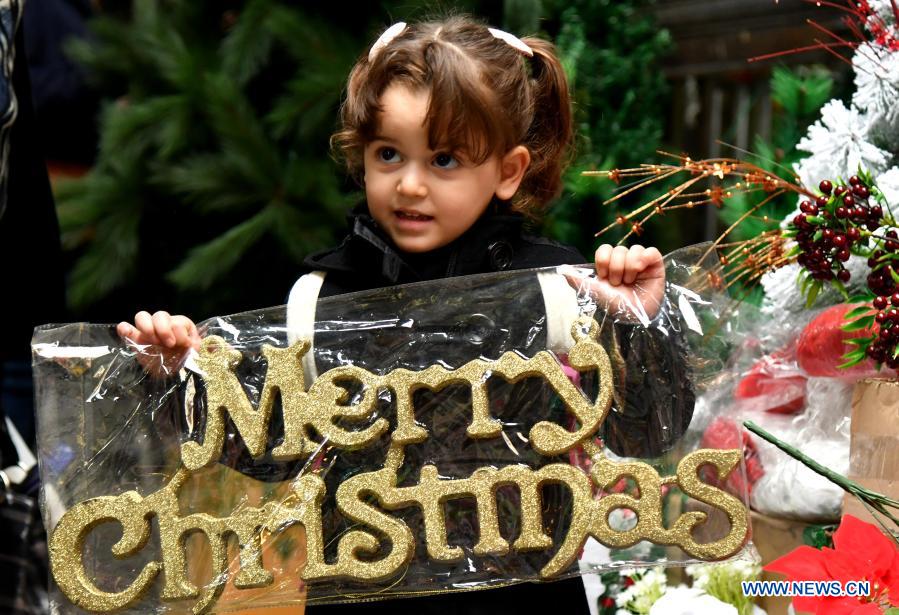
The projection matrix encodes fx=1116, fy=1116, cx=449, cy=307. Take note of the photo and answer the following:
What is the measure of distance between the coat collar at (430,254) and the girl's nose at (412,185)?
0.09 metres

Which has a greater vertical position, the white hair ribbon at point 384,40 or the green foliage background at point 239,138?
the white hair ribbon at point 384,40

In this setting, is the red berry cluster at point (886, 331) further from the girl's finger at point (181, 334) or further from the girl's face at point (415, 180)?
the girl's finger at point (181, 334)

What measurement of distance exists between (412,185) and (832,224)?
0.53m

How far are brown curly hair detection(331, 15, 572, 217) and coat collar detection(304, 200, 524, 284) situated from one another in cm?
8

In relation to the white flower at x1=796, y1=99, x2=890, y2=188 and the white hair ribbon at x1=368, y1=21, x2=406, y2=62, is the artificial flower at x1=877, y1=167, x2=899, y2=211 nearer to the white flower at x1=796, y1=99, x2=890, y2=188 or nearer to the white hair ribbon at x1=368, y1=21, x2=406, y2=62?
the white flower at x1=796, y1=99, x2=890, y2=188

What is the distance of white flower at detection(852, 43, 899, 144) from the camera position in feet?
5.54

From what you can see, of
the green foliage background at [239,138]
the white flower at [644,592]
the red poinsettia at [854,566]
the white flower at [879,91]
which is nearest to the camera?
the red poinsettia at [854,566]

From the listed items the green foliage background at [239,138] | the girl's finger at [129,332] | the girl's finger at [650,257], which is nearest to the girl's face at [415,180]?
the girl's finger at [650,257]

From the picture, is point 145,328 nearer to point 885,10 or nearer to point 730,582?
point 730,582

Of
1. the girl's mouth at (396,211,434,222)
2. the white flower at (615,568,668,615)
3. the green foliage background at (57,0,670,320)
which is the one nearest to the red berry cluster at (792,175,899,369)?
the girl's mouth at (396,211,434,222)

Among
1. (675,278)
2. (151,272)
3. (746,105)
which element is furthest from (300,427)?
(746,105)

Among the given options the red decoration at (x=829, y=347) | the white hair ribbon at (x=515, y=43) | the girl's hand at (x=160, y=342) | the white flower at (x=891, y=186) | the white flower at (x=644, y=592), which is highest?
the white hair ribbon at (x=515, y=43)

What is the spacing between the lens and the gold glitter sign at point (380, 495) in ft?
4.50

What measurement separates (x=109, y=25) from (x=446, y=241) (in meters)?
1.86
